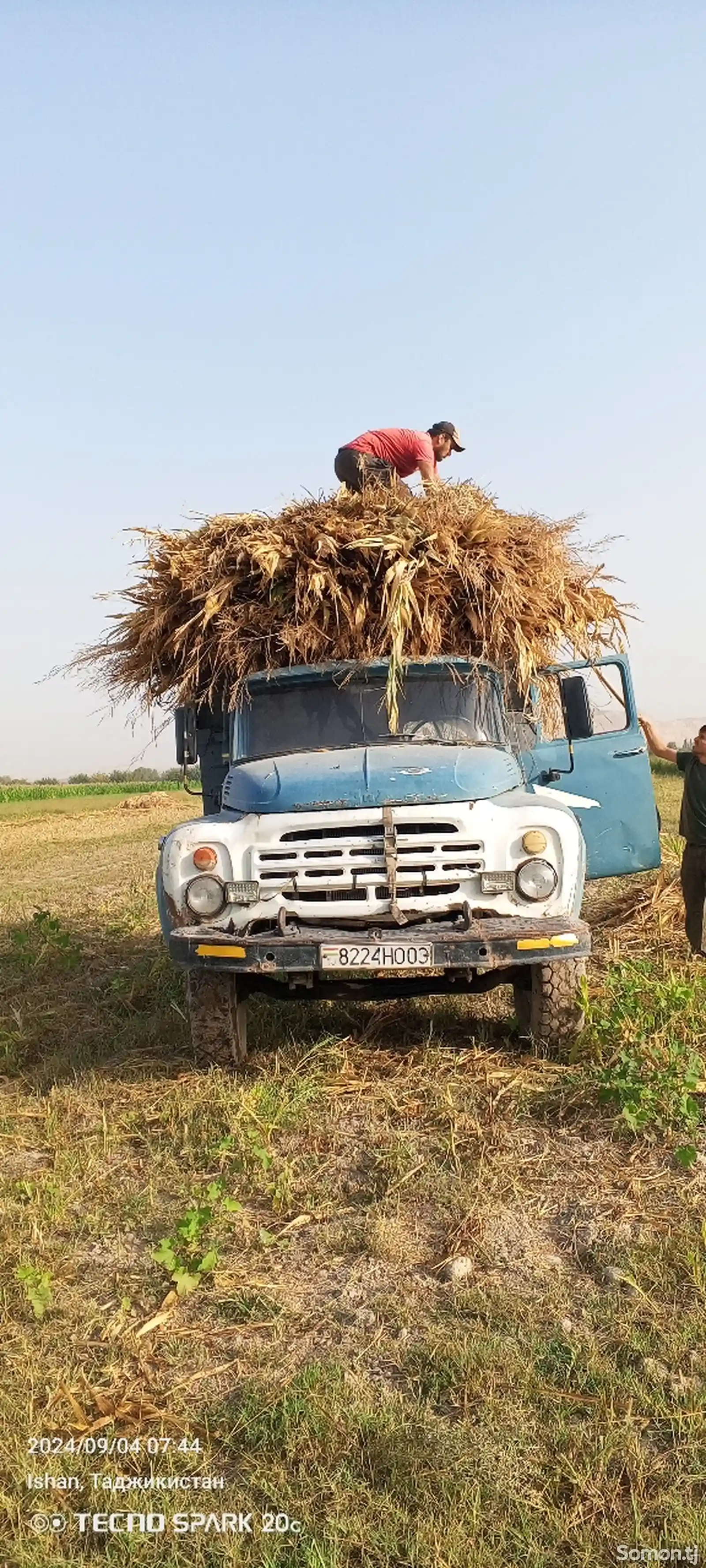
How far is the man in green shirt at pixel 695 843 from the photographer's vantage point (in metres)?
7.05

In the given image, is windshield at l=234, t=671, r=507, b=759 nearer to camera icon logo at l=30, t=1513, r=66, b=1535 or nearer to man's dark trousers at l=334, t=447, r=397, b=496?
man's dark trousers at l=334, t=447, r=397, b=496

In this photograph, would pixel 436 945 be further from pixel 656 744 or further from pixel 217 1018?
pixel 656 744

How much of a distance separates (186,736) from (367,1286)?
3910 millimetres

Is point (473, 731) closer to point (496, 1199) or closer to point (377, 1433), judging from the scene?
point (496, 1199)

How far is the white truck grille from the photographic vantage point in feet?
16.2

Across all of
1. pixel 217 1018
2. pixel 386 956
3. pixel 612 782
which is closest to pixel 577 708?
pixel 612 782

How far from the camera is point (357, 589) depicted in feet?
20.6

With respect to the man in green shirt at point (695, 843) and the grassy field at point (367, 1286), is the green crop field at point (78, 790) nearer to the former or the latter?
the man in green shirt at point (695, 843)

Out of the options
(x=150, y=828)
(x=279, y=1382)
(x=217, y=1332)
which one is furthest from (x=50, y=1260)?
(x=150, y=828)

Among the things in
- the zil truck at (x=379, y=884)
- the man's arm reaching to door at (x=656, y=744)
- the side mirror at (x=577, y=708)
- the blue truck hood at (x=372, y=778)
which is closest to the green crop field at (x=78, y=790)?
the man's arm reaching to door at (x=656, y=744)

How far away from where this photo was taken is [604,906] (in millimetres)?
9156

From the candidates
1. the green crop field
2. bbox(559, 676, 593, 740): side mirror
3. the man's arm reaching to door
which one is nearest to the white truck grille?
bbox(559, 676, 593, 740): side mirror

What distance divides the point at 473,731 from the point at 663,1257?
3.08m

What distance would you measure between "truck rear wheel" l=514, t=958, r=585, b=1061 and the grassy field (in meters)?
0.11
